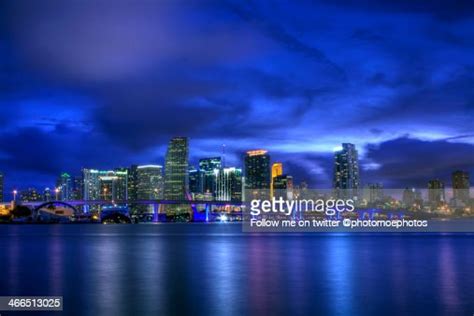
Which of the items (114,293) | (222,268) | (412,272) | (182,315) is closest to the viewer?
(182,315)

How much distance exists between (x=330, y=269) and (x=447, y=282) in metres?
8.85

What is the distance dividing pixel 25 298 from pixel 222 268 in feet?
52.5

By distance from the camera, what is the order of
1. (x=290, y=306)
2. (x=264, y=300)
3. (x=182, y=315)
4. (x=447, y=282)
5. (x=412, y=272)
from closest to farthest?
(x=182, y=315), (x=290, y=306), (x=264, y=300), (x=447, y=282), (x=412, y=272)

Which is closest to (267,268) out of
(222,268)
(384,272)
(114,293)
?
(222,268)

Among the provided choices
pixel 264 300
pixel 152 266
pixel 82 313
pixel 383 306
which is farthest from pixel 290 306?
pixel 152 266

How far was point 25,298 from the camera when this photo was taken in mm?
23719

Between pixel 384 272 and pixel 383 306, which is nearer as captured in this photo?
pixel 383 306

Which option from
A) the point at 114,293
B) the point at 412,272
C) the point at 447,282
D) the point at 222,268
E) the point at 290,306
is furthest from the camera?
the point at 222,268

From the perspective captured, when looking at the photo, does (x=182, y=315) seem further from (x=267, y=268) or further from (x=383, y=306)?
(x=267, y=268)

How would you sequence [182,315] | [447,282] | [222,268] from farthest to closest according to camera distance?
1. [222,268]
2. [447,282]
3. [182,315]

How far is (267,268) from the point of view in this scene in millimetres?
37438

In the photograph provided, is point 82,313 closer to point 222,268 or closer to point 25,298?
point 25,298

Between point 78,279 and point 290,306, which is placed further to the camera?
point 78,279

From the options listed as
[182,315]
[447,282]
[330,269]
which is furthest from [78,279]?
[447,282]
